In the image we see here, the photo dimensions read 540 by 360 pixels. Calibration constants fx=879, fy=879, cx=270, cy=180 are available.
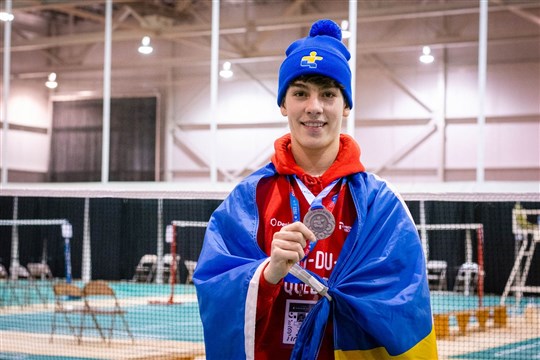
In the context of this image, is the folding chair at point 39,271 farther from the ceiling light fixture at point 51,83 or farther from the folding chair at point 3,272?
the ceiling light fixture at point 51,83

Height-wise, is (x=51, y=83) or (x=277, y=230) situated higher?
(x=51, y=83)

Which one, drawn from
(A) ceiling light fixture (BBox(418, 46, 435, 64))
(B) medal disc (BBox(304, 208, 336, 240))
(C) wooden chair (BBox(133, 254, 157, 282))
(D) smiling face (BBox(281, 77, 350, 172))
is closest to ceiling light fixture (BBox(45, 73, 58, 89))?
(C) wooden chair (BBox(133, 254, 157, 282))

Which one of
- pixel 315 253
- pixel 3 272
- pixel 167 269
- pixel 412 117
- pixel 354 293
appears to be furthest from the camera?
pixel 167 269

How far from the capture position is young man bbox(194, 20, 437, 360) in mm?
2234

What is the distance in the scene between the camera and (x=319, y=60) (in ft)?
7.98

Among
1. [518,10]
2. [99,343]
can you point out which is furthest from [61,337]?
[518,10]

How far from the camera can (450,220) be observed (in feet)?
64.0

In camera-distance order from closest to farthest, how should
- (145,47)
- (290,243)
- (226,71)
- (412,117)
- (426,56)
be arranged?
(290,243), (145,47), (226,71), (426,56), (412,117)

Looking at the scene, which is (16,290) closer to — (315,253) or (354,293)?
(315,253)

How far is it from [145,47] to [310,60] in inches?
681

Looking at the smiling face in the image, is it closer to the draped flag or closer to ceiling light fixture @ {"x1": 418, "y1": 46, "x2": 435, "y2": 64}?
the draped flag

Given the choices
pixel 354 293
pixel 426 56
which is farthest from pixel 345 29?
pixel 354 293

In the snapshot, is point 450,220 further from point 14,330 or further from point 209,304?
point 209,304

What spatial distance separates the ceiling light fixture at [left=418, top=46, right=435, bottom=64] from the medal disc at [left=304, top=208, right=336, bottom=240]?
59.4 ft
